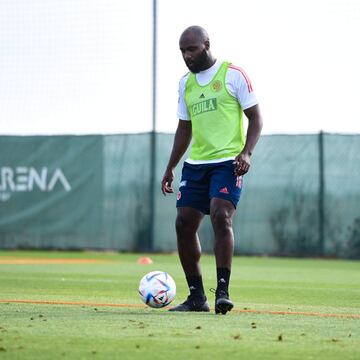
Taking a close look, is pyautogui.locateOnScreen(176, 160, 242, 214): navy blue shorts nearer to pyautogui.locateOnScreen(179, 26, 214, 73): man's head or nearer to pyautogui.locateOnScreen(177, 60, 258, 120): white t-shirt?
pyautogui.locateOnScreen(177, 60, 258, 120): white t-shirt

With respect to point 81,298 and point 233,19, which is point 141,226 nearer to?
point 233,19

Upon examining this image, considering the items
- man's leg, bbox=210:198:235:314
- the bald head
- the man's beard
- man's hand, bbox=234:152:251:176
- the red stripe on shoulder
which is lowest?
man's leg, bbox=210:198:235:314

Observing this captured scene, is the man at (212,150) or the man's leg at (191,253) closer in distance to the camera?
the man at (212,150)

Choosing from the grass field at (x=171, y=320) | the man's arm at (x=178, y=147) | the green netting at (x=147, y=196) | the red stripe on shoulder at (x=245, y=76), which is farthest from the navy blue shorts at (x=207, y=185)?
the green netting at (x=147, y=196)

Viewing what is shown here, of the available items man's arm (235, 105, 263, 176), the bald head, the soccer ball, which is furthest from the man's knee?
the bald head

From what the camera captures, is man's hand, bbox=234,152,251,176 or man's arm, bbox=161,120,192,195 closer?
man's hand, bbox=234,152,251,176

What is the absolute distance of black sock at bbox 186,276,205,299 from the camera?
882 centimetres

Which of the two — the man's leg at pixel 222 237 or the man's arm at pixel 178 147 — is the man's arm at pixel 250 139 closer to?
the man's leg at pixel 222 237

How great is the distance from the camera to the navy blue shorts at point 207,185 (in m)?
8.60

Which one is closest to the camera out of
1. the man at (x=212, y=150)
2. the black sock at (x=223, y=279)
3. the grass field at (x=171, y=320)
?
the grass field at (x=171, y=320)

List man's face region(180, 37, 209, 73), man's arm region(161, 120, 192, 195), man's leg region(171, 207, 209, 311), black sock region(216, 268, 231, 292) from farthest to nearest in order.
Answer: man's arm region(161, 120, 192, 195) < man's leg region(171, 207, 209, 311) < man's face region(180, 37, 209, 73) < black sock region(216, 268, 231, 292)

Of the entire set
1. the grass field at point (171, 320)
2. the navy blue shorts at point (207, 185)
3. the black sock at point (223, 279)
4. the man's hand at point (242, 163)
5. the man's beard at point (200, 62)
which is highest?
the man's beard at point (200, 62)

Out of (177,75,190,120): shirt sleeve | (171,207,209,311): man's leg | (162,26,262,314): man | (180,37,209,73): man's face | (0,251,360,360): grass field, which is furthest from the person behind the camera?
(177,75,190,120): shirt sleeve

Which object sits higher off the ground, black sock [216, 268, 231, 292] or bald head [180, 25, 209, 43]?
bald head [180, 25, 209, 43]
